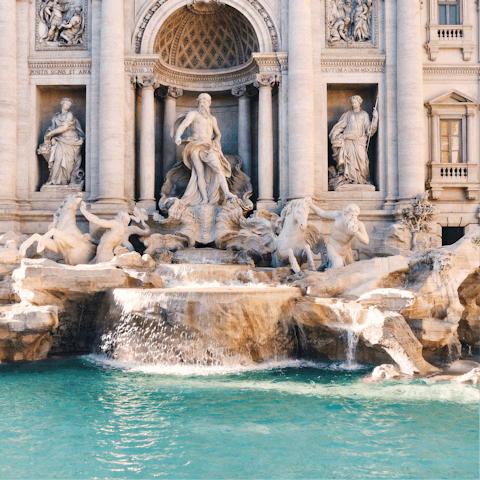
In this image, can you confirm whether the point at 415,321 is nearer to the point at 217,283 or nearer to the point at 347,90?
the point at 217,283

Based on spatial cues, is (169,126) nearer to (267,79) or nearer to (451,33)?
(267,79)

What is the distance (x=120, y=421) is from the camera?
257 inches

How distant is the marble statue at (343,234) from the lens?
11.4m

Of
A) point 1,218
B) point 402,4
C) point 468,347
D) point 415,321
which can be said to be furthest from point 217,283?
point 402,4

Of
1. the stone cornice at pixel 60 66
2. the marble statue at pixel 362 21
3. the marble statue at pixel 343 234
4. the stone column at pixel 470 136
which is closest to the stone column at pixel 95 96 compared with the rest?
the stone cornice at pixel 60 66

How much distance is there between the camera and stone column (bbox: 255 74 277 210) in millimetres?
15586

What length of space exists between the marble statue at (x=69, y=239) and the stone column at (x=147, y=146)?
277 centimetres

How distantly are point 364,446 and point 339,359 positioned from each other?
377 centimetres

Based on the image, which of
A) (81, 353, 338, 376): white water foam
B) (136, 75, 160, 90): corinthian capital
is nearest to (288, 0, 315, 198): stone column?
(136, 75, 160, 90): corinthian capital

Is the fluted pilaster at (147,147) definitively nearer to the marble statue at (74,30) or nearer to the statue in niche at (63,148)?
the statue in niche at (63,148)

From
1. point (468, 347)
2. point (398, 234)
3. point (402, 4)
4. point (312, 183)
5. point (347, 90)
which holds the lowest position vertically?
point (468, 347)

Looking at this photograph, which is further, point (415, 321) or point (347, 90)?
point (347, 90)

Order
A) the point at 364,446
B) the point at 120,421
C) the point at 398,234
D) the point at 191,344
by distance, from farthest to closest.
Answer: the point at 398,234
the point at 191,344
the point at 120,421
the point at 364,446

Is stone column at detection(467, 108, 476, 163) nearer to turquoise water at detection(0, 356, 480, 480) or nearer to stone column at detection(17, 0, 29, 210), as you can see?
turquoise water at detection(0, 356, 480, 480)
